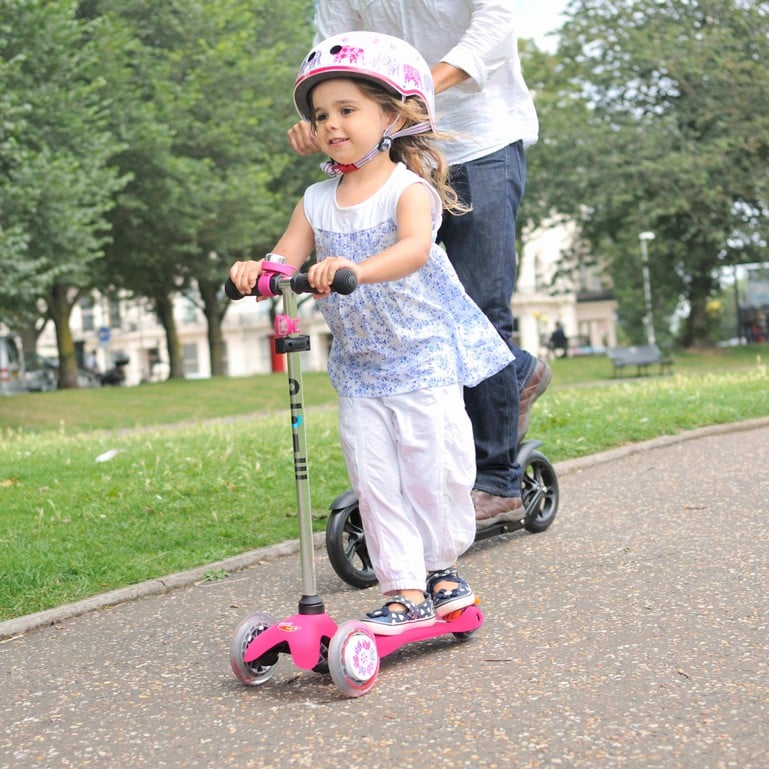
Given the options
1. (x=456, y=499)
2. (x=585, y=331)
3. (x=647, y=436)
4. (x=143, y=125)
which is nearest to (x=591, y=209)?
(x=143, y=125)

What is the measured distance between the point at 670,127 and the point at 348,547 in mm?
29547

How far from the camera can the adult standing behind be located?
15.0 feet

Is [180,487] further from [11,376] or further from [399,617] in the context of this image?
[11,376]

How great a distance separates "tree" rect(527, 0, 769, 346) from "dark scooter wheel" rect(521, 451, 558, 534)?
26.6 metres

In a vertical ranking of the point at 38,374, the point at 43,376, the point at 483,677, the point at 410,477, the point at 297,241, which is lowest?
the point at 43,376

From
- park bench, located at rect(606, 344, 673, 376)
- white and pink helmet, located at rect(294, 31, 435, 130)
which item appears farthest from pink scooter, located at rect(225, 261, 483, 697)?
park bench, located at rect(606, 344, 673, 376)

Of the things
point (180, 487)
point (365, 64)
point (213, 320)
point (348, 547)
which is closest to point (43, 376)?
point (213, 320)

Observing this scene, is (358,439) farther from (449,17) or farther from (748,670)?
(449,17)

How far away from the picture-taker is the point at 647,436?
798 centimetres

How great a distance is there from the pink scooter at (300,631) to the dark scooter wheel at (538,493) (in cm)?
185

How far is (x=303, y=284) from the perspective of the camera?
292cm

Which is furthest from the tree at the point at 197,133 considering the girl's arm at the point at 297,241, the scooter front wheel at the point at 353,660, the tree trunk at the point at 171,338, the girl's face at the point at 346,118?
the scooter front wheel at the point at 353,660

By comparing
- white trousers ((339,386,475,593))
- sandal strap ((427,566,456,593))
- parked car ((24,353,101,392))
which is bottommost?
parked car ((24,353,101,392))

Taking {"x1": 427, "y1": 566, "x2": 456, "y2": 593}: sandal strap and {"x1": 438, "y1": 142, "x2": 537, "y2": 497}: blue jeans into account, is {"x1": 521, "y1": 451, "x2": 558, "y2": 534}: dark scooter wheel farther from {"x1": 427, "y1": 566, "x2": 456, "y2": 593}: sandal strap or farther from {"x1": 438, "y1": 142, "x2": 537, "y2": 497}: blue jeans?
{"x1": 427, "y1": 566, "x2": 456, "y2": 593}: sandal strap
